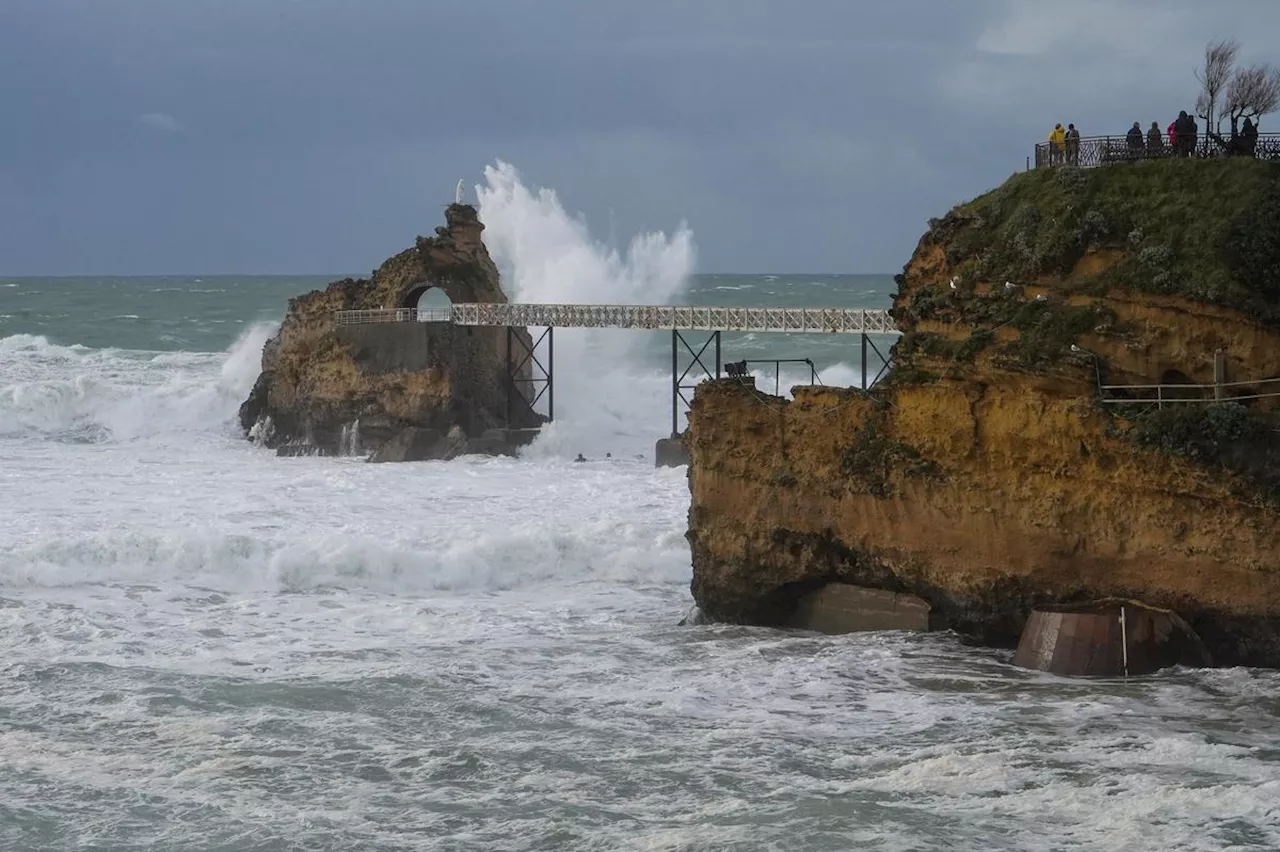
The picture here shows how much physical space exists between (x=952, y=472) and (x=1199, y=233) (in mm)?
4154

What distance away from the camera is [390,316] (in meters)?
46.0

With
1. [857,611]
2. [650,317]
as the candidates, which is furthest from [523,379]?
[857,611]

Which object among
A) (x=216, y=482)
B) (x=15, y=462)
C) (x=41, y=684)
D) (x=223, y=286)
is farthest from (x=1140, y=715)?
(x=223, y=286)

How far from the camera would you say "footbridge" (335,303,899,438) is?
38562 mm

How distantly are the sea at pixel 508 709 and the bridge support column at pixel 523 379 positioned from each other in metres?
13.7

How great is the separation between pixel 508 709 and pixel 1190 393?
29.2 feet

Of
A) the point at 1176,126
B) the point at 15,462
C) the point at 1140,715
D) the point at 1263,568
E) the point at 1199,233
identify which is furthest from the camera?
the point at 15,462

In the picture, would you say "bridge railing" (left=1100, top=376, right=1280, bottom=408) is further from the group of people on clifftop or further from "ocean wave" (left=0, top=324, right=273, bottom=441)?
"ocean wave" (left=0, top=324, right=273, bottom=441)

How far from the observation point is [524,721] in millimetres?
17812

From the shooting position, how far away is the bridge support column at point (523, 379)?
47562 mm

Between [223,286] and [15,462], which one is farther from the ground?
[223,286]

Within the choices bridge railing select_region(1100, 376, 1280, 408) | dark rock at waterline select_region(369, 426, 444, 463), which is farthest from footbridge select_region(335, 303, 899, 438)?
bridge railing select_region(1100, 376, 1280, 408)

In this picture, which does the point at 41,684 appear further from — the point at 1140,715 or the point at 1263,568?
the point at 1263,568

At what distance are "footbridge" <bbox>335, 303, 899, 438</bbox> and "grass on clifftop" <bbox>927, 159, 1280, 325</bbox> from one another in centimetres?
1460
